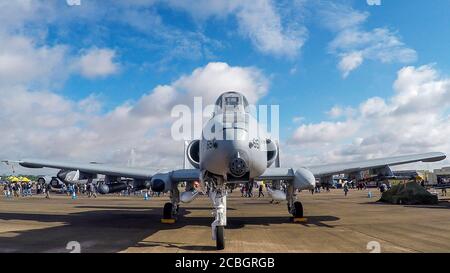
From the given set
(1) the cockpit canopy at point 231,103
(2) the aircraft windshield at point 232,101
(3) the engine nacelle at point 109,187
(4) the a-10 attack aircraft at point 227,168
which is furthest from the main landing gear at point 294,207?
Answer: (3) the engine nacelle at point 109,187

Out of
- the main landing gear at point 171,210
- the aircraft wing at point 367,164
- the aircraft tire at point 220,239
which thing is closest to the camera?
the aircraft tire at point 220,239

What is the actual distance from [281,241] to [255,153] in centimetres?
341

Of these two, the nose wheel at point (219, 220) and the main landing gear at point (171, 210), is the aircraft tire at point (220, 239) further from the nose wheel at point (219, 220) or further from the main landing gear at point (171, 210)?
the main landing gear at point (171, 210)

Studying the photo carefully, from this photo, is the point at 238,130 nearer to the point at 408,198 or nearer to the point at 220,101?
the point at 220,101

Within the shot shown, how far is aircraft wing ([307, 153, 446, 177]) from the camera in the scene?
18094mm

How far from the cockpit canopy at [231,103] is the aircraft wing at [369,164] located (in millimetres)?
7765

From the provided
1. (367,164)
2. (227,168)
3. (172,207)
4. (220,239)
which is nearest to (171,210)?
(172,207)

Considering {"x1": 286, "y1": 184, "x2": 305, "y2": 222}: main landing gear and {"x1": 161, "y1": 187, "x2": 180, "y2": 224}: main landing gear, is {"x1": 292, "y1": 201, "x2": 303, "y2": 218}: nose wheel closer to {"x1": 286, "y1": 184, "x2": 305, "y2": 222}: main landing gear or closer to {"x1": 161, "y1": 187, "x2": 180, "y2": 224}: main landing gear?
{"x1": 286, "y1": 184, "x2": 305, "y2": 222}: main landing gear

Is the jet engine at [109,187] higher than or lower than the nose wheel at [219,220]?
higher

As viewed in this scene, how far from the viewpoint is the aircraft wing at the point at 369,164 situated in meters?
18.1

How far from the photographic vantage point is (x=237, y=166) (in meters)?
8.80

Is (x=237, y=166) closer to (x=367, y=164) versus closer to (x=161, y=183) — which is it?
(x=161, y=183)
